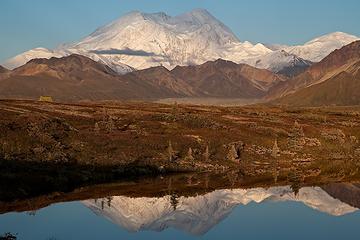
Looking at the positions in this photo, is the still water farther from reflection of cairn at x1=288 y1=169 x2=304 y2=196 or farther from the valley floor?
the valley floor

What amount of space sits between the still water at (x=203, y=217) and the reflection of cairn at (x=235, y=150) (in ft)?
81.0

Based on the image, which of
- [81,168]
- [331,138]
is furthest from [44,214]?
[331,138]

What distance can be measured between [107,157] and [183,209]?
26942 mm

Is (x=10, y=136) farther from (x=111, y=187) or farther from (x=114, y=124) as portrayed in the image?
(x=114, y=124)

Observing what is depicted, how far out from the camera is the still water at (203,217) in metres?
47.9

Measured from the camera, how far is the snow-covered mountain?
174ft

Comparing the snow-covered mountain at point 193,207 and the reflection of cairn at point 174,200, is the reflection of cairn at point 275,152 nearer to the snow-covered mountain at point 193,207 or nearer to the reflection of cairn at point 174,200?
the snow-covered mountain at point 193,207

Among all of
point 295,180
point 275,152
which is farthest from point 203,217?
point 275,152

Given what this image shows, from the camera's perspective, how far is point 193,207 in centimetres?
5944

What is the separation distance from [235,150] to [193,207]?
120 ft

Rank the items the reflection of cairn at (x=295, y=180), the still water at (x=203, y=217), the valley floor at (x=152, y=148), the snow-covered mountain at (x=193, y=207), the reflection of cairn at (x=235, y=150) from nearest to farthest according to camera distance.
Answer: the still water at (x=203, y=217), the snow-covered mountain at (x=193, y=207), the reflection of cairn at (x=295, y=180), the valley floor at (x=152, y=148), the reflection of cairn at (x=235, y=150)

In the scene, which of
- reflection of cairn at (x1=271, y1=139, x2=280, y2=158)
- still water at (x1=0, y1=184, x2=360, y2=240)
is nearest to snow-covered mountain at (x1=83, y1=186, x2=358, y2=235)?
still water at (x1=0, y1=184, x2=360, y2=240)

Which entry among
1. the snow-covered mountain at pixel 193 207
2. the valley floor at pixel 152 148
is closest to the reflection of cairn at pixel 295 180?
the valley floor at pixel 152 148

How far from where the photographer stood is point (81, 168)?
3000 inches
